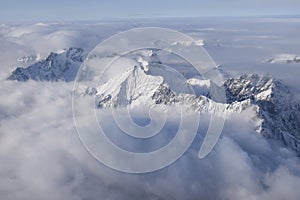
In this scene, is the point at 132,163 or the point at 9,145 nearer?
the point at 132,163

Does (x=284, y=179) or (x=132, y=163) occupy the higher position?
(x=132, y=163)

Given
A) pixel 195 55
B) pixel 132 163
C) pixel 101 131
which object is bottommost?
pixel 132 163

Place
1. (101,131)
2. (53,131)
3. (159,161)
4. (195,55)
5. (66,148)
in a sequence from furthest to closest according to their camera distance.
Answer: (53,131) < (66,148) < (159,161) < (101,131) < (195,55)

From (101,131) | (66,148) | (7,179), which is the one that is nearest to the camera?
(101,131)

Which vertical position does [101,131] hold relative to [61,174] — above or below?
above

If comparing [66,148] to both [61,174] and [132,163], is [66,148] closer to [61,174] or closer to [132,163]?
[61,174]

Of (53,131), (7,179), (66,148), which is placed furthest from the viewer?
(53,131)

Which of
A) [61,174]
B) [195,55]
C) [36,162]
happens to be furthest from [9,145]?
[195,55]

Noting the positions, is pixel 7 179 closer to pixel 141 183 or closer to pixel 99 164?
pixel 99 164

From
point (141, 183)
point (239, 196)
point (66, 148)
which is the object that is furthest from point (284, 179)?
point (66, 148)
